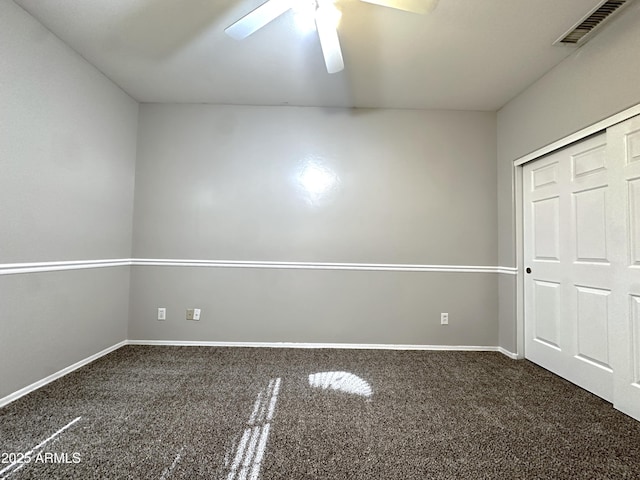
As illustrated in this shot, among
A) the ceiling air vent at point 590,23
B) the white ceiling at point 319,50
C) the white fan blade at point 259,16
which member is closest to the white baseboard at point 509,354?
the white ceiling at point 319,50

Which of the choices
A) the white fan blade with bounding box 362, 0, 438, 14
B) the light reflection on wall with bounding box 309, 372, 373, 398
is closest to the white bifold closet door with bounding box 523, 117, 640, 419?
Result: the white fan blade with bounding box 362, 0, 438, 14

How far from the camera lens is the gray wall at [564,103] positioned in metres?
1.88

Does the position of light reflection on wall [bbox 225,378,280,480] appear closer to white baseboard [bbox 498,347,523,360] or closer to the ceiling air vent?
white baseboard [bbox 498,347,523,360]

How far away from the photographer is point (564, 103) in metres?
2.37

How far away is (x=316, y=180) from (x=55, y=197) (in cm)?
210

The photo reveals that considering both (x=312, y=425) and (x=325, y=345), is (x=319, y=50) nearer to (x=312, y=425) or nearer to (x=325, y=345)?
(x=312, y=425)

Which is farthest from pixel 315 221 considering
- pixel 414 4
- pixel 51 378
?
pixel 51 378

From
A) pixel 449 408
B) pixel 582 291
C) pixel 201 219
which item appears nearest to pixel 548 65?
pixel 582 291

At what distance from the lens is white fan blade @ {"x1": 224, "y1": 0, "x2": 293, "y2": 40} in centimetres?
161

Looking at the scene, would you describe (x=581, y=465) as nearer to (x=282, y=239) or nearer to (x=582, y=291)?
(x=582, y=291)

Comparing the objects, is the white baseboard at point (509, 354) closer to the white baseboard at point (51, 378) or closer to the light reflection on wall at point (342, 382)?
the light reflection on wall at point (342, 382)

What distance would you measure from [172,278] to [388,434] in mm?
2463

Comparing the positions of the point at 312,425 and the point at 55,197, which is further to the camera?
the point at 55,197

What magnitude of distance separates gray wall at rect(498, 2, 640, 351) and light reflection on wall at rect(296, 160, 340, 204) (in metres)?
1.68
